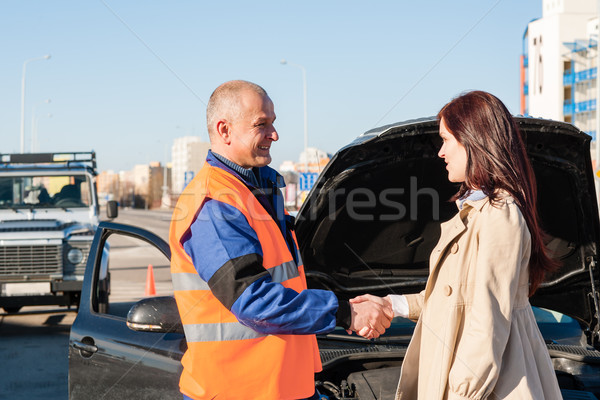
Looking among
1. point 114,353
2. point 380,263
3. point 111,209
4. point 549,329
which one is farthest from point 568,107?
point 114,353

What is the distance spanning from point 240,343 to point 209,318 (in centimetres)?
14

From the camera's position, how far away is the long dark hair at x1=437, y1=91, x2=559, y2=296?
2.46 metres

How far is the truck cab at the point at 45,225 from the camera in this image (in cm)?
1045

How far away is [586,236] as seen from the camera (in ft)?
13.4

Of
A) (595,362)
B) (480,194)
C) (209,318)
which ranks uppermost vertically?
(480,194)

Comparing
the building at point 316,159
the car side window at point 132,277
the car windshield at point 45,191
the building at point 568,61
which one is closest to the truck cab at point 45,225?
the car windshield at point 45,191

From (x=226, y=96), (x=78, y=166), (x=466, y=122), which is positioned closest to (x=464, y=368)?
(x=466, y=122)

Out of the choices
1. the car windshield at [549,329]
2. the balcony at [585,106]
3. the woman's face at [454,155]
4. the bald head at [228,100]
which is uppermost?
the balcony at [585,106]

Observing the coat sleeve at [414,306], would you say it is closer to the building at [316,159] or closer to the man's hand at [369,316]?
the man's hand at [369,316]

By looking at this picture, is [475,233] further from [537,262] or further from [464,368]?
[464,368]

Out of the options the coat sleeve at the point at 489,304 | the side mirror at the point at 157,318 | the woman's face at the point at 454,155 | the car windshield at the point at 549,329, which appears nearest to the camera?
the coat sleeve at the point at 489,304

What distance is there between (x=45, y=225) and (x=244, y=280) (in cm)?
936

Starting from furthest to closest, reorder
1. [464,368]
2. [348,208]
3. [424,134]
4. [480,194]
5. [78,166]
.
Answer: [78,166], [348,208], [424,134], [480,194], [464,368]

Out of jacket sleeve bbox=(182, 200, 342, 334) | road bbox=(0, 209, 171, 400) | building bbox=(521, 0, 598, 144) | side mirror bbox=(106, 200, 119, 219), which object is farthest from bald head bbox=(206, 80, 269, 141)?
building bbox=(521, 0, 598, 144)
